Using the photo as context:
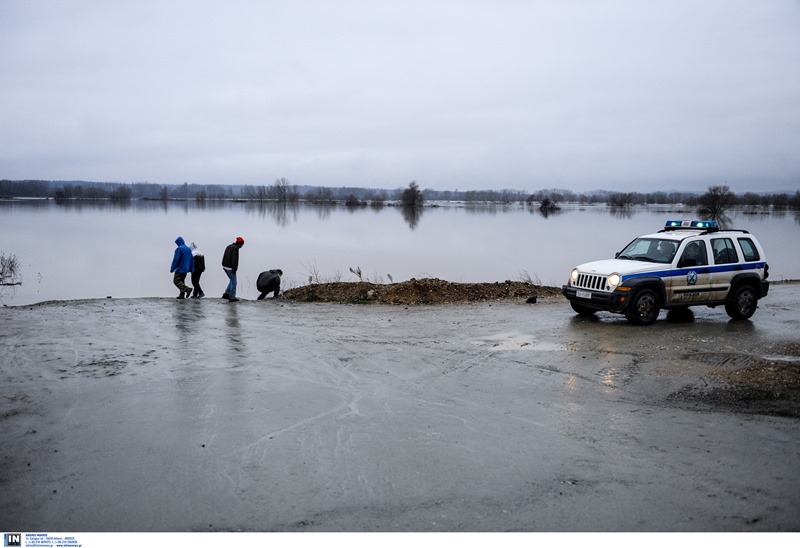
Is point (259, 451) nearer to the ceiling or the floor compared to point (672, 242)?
nearer to the floor

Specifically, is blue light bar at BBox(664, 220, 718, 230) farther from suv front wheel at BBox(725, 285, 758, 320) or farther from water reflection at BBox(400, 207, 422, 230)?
water reflection at BBox(400, 207, 422, 230)

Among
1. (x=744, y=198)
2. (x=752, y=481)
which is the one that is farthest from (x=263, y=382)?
(x=744, y=198)

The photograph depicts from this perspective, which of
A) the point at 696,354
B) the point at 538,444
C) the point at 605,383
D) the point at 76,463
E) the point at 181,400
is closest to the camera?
the point at 76,463

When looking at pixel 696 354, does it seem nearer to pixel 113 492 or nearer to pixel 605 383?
pixel 605 383

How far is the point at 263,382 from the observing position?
916 centimetres

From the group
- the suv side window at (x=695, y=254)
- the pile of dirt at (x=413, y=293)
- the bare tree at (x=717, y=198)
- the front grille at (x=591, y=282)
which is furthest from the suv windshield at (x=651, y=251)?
the bare tree at (x=717, y=198)

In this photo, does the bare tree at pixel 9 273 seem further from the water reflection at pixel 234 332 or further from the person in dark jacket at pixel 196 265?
the water reflection at pixel 234 332

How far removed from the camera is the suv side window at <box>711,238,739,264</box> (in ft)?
47.6

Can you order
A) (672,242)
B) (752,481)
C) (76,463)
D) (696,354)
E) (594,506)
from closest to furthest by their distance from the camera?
1. (594,506)
2. (752,481)
3. (76,463)
4. (696,354)
5. (672,242)

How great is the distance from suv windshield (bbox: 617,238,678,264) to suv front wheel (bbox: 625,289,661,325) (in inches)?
38.4

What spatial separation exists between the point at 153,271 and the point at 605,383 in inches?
1109

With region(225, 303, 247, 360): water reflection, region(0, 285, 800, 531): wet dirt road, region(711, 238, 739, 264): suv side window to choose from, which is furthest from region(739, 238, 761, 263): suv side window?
region(225, 303, 247, 360): water reflection

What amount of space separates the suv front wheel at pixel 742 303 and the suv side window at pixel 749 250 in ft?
2.51

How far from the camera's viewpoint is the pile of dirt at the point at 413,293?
714 inches
